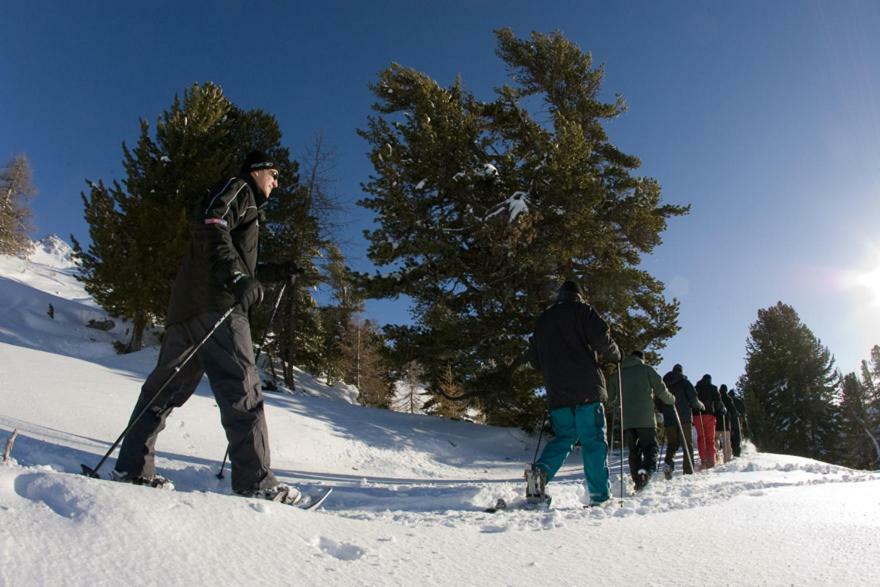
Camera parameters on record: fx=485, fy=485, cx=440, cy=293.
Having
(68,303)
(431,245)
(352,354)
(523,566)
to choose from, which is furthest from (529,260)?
(68,303)

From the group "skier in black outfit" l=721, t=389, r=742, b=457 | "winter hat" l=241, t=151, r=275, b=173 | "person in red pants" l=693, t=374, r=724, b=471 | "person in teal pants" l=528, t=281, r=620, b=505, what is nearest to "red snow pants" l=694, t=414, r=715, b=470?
"person in red pants" l=693, t=374, r=724, b=471

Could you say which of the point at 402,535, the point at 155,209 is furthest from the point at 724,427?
the point at 155,209

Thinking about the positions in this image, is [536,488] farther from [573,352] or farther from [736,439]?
[736,439]

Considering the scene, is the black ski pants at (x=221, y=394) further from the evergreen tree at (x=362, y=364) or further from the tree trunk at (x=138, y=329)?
the evergreen tree at (x=362, y=364)

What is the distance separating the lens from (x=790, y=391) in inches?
1276

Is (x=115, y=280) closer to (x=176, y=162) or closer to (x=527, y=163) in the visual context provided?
(x=176, y=162)

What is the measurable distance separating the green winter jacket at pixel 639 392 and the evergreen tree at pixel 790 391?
1193 inches

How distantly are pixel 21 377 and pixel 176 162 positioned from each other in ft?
30.7

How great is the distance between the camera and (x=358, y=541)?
1.83 meters

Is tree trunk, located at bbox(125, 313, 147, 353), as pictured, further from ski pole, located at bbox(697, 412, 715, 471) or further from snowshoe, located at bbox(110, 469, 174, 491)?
ski pole, located at bbox(697, 412, 715, 471)

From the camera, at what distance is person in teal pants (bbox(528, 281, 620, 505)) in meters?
3.59

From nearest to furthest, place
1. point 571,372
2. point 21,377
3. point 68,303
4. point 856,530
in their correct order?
point 856,530
point 571,372
point 21,377
point 68,303

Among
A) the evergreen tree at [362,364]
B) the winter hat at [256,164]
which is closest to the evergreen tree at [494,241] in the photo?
the winter hat at [256,164]

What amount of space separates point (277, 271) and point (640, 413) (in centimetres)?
467
